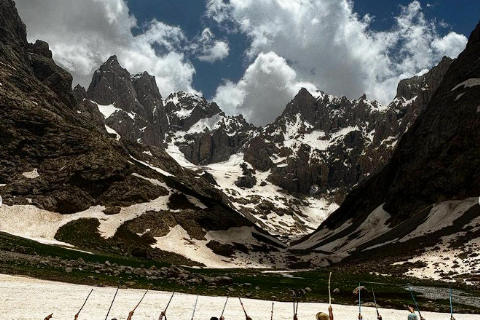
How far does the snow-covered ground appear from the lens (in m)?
21.3

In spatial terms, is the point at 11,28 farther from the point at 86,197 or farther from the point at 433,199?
the point at 433,199

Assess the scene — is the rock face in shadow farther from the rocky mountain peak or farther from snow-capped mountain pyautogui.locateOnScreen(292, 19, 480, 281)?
the rocky mountain peak

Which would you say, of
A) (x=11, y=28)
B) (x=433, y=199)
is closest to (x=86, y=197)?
(x=433, y=199)

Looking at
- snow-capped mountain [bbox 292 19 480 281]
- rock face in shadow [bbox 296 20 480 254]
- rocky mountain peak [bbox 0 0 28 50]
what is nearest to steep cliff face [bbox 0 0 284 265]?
rocky mountain peak [bbox 0 0 28 50]

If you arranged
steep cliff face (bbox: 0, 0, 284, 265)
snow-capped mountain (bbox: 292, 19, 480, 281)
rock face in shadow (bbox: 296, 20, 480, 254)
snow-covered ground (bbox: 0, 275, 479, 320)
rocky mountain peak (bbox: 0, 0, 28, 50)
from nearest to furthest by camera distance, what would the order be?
snow-covered ground (bbox: 0, 275, 479, 320), snow-capped mountain (bbox: 292, 19, 480, 281), steep cliff face (bbox: 0, 0, 284, 265), rock face in shadow (bbox: 296, 20, 480, 254), rocky mountain peak (bbox: 0, 0, 28, 50)

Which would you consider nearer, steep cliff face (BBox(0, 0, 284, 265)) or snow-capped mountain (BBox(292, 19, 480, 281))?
snow-capped mountain (BBox(292, 19, 480, 281))

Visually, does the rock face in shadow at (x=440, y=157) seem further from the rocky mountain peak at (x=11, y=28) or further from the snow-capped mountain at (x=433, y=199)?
the rocky mountain peak at (x=11, y=28)

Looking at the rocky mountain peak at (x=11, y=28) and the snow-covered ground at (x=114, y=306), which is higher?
the rocky mountain peak at (x=11, y=28)

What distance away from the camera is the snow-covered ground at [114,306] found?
21.3 meters

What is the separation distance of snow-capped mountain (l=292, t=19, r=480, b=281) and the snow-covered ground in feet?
125

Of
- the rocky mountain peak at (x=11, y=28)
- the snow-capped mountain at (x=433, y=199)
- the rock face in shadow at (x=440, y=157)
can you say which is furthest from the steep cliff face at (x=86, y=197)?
the rock face in shadow at (x=440, y=157)

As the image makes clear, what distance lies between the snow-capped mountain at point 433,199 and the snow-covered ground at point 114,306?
1506 inches

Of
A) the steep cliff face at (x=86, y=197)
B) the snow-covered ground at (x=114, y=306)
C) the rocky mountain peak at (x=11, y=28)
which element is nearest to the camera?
the snow-covered ground at (x=114, y=306)

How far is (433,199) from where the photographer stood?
395ft
